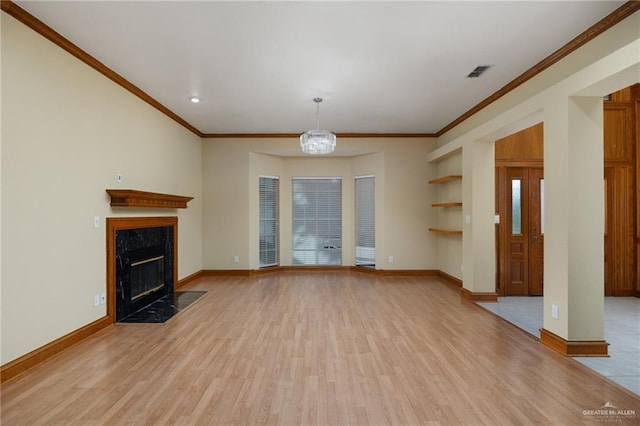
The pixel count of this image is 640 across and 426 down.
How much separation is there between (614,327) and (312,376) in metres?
3.88

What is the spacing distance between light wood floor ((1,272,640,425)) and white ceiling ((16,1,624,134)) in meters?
3.10

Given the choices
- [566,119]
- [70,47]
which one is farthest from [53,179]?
[566,119]

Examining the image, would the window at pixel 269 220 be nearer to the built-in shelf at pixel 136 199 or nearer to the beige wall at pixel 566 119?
the built-in shelf at pixel 136 199

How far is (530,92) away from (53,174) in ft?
17.5

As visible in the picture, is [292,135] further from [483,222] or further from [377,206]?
[483,222]

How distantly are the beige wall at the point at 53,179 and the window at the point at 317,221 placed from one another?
4006 mm

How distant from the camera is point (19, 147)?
2848 millimetres

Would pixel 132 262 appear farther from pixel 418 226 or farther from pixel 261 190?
pixel 418 226

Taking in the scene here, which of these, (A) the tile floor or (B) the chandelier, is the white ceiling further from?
(A) the tile floor

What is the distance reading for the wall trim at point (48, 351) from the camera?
2.72 metres

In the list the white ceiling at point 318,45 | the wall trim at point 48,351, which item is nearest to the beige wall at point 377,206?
the white ceiling at point 318,45

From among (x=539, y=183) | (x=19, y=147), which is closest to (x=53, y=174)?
(x=19, y=147)

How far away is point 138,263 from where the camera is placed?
4668 mm

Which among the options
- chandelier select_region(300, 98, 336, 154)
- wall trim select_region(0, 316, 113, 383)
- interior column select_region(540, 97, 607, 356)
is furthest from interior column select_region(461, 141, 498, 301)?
wall trim select_region(0, 316, 113, 383)
